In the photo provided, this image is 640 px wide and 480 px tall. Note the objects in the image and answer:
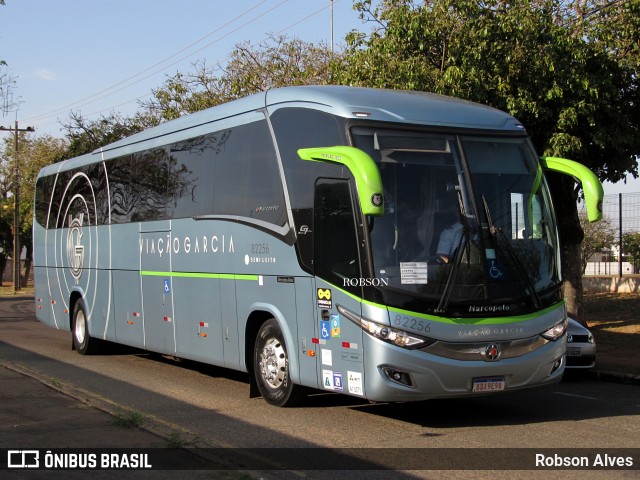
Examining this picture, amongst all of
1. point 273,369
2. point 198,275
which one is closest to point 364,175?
point 273,369

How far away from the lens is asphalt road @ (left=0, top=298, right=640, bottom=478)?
28.0 ft

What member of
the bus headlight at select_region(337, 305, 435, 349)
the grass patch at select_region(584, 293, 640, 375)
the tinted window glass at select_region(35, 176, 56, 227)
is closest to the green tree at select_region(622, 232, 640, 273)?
the grass patch at select_region(584, 293, 640, 375)

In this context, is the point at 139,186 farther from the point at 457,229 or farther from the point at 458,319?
the point at 458,319

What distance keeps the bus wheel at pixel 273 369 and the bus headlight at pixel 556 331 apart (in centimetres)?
293

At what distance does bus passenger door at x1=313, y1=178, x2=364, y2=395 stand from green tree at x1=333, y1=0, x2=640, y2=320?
746 centimetres

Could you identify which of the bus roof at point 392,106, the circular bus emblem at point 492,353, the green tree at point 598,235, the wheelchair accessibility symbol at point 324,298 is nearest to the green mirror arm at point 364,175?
the bus roof at point 392,106

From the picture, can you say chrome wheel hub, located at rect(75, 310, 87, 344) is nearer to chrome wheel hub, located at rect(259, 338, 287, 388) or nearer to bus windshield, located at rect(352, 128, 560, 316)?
chrome wheel hub, located at rect(259, 338, 287, 388)

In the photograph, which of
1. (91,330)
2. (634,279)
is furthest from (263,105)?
(634,279)

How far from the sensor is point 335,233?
364 inches

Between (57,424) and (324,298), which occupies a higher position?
(324,298)

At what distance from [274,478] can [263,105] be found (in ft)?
17.5

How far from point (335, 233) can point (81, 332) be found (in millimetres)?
9476

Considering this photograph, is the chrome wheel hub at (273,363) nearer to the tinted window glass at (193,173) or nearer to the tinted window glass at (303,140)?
the tinted window glass at (303,140)

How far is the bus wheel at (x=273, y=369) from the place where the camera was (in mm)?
10289
